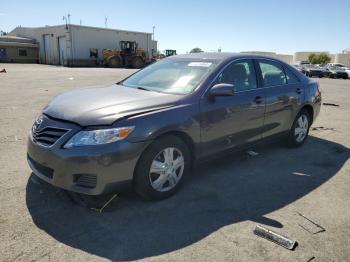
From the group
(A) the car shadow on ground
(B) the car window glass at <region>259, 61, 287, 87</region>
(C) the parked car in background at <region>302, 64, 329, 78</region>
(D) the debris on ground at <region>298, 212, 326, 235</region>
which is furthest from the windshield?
(C) the parked car in background at <region>302, 64, 329, 78</region>

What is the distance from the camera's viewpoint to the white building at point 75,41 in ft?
144

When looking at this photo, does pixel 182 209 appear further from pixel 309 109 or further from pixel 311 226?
pixel 309 109

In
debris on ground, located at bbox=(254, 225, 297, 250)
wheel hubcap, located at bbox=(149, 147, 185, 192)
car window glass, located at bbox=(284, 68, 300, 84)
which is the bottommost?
debris on ground, located at bbox=(254, 225, 297, 250)

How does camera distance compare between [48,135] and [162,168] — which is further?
[162,168]

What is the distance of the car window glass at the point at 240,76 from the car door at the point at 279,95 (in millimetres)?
233

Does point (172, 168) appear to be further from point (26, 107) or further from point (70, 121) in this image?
point (26, 107)

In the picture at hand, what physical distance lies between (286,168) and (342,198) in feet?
3.42

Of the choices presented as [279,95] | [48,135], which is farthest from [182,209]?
[279,95]

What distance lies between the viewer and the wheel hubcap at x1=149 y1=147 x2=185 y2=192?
3.63 metres

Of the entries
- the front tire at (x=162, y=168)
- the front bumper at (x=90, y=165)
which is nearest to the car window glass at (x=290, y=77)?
the front tire at (x=162, y=168)

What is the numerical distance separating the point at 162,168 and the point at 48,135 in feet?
4.07

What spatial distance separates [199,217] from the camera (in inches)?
136

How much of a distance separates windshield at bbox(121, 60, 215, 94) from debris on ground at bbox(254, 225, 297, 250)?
1761 mm

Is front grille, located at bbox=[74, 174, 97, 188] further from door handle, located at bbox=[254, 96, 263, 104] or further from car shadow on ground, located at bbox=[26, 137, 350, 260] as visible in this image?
door handle, located at bbox=[254, 96, 263, 104]
